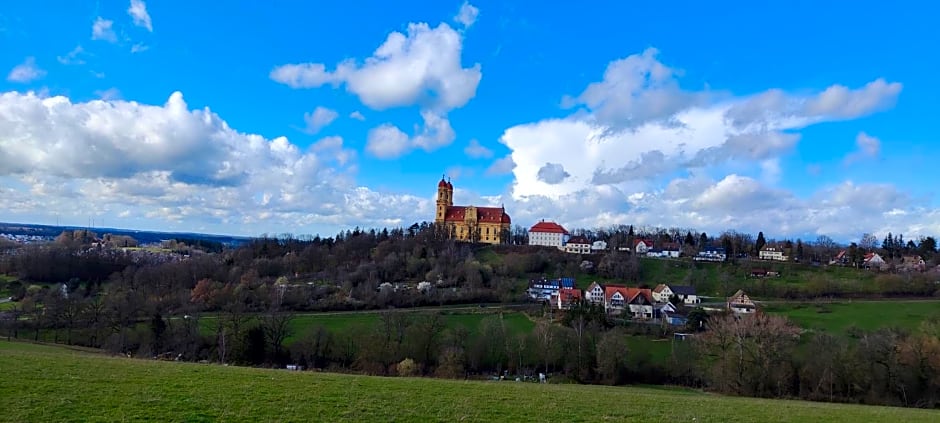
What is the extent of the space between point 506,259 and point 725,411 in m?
82.2

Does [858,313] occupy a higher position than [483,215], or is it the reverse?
[483,215]

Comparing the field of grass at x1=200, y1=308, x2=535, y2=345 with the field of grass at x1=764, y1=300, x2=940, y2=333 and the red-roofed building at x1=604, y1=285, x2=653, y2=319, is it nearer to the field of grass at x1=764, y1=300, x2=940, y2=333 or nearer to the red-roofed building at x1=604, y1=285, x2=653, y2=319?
the red-roofed building at x1=604, y1=285, x2=653, y2=319

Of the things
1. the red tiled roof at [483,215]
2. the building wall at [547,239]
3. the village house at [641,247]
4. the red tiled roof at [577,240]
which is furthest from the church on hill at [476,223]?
the village house at [641,247]

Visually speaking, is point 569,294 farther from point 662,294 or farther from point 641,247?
point 641,247

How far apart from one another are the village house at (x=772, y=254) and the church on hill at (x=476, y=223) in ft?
183

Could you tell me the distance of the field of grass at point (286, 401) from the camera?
1102cm

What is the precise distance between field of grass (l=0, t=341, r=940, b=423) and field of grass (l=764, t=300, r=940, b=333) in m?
46.3

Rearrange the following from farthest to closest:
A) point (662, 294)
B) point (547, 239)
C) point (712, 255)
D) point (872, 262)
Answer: point (547, 239), point (712, 255), point (872, 262), point (662, 294)

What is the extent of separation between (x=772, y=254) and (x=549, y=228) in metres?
47.8

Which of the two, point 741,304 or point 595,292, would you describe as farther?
point 595,292

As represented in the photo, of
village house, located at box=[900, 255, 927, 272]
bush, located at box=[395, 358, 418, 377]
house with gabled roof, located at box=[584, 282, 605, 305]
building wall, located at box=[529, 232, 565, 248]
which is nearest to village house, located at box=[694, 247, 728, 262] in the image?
village house, located at box=[900, 255, 927, 272]

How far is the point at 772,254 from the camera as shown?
115 metres

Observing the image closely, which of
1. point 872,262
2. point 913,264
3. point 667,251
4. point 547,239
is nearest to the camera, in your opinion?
point 913,264

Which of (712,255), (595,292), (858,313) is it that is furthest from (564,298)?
(712,255)
